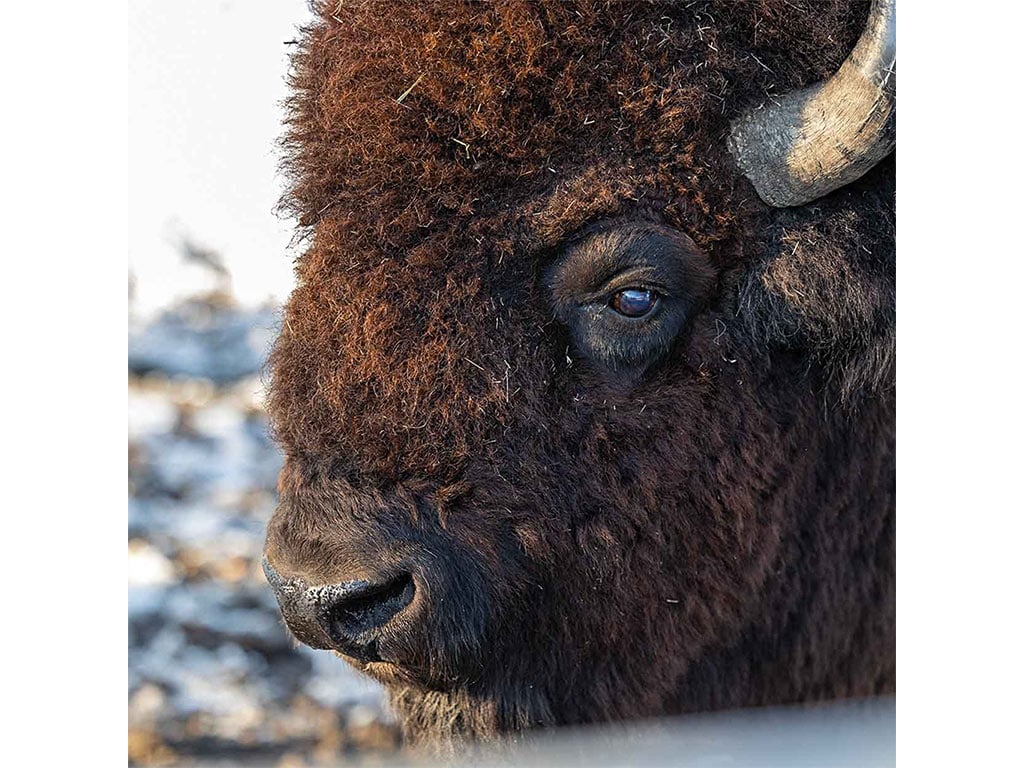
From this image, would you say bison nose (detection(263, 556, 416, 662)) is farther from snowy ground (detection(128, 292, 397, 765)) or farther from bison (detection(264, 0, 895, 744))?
snowy ground (detection(128, 292, 397, 765))

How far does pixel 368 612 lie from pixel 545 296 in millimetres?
545

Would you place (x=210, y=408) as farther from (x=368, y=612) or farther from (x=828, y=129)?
(x=828, y=129)

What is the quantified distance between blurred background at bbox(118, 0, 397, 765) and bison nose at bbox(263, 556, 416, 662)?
37cm

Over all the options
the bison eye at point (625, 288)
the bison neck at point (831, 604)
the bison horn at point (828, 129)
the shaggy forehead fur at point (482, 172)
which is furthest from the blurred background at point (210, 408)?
the bison neck at point (831, 604)

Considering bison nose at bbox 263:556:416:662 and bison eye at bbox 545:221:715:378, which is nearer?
bison nose at bbox 263:556:416:662

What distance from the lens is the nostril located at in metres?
1.61

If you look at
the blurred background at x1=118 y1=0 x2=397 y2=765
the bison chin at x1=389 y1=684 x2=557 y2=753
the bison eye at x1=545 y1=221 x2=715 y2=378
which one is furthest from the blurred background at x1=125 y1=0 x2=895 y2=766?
the bison eye at x1=545 y1=221 x2=715 y2=378

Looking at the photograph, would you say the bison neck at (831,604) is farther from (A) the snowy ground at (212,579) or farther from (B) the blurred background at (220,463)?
(A) the snowy ground at (212,579)

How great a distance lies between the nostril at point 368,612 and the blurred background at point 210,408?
1.41 ft

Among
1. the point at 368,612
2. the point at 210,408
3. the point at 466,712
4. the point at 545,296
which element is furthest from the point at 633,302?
the point at 210,408

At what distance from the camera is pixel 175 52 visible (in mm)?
1825

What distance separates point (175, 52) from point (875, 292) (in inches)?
47.0
